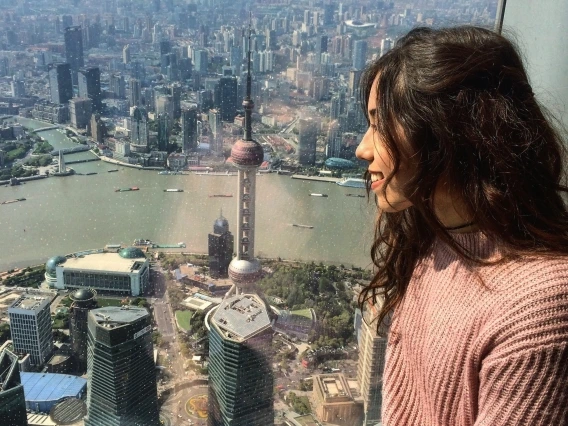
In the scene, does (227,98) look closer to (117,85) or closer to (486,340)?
(117,85)

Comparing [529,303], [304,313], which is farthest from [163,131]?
[529,303]

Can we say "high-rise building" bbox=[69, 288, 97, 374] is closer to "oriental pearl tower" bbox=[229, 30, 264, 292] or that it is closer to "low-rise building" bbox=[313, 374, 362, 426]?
"oriental pearl tower" bbox=[229, 30, 264, 292]

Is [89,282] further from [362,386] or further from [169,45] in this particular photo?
[169,45]

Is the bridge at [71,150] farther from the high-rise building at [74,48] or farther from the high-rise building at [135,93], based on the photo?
the high-rise building at [74,48]

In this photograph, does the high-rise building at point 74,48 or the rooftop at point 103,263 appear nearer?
the rooftop at point 103,263

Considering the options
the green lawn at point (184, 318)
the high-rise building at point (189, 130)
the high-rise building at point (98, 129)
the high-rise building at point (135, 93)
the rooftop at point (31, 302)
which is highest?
the high-rise building at point (135, 93)

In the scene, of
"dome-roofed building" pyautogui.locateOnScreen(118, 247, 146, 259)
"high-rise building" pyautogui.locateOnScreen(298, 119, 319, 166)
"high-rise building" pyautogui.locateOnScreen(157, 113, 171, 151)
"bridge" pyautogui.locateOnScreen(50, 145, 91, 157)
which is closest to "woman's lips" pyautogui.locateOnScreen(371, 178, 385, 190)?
"dome-roofed building" pyautogui.locateOnScreen(118, 247, 146, 259)

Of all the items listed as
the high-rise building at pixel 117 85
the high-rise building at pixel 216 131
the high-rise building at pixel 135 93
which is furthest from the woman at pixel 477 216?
the high-rise building at pixel 117 85
